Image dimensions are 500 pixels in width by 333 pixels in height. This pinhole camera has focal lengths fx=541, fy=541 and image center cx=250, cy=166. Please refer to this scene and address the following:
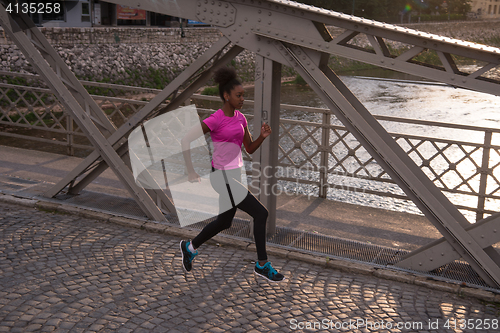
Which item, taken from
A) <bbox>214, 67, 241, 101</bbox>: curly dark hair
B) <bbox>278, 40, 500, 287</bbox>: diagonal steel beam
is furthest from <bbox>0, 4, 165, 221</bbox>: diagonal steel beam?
<bbox>278, 40, 500, 287</bbox>: diagonal steel beam

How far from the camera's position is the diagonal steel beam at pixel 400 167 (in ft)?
15.8

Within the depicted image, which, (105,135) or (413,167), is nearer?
(413,167)

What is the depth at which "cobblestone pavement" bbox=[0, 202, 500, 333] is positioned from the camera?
4215mm

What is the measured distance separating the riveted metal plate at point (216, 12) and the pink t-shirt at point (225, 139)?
1210 mm

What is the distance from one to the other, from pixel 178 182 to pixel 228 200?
3.37 meters

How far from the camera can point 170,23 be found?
4375 centimetres

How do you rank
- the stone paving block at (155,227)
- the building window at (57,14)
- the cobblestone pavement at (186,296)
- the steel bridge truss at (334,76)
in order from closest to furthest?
the cobblestone pavement at (186,296)
the steel bridge truss at (334,76)
the stone paving block at (155,227)
the building window at (57,14)

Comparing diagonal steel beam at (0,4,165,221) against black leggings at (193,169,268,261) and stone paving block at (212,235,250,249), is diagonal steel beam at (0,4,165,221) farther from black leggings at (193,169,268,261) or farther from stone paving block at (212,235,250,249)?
black leggings at (193,169,268,261)

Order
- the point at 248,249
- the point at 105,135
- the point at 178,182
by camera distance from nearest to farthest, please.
→ the point at 248,249
the point at 105,135
the point at 178,182

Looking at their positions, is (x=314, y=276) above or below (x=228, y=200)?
below

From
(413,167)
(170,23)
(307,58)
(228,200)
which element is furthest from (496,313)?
(170,23)

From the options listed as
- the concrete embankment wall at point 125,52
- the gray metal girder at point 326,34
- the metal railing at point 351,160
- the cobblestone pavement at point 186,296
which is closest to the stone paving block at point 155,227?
the cobblestone pavement at point 186,296

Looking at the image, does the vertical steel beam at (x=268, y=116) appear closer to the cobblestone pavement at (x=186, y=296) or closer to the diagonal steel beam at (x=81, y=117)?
the cobblestone pavement at (x=186, y=296)

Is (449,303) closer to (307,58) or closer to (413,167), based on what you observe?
(413,167)
